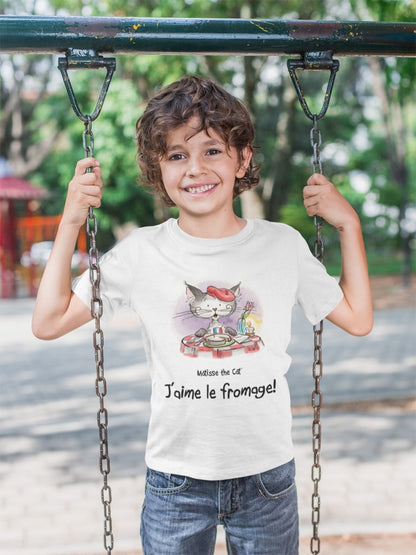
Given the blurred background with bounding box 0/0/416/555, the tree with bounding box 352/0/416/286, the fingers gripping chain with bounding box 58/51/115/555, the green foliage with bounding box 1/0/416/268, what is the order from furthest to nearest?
the green foliage with bounding box 1/0/416/268 < the tree with bounding box 352/0/416/286 < the blurred background with bounding box 0/0/416/555 < the fingers gripping chain with bounding box 58/51/115/555

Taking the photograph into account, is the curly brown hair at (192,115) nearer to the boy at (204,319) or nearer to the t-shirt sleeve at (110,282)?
the boy at (204,319)

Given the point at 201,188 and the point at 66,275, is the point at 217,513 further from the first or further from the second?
the point at 201,188

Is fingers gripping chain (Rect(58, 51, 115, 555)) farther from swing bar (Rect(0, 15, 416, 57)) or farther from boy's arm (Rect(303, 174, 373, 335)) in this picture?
boy's arm (Rect(303, 174, 373, 335))

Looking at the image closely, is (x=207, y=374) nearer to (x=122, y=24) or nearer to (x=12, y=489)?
(x=122, y=24)

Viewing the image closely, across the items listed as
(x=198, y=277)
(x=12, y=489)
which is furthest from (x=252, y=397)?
(x=12, y=489)

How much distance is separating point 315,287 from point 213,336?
327mm

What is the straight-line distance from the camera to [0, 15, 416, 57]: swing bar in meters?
A: 1.94

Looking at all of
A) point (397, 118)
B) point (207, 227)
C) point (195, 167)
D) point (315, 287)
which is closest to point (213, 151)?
point (195, 167)

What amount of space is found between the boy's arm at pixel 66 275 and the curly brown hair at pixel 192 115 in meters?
0.17

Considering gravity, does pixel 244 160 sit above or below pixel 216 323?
above

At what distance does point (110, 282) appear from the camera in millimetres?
1870

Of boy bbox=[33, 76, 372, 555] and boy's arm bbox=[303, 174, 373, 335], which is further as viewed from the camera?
boy's arm bbox=[303, 174, 373, 335]

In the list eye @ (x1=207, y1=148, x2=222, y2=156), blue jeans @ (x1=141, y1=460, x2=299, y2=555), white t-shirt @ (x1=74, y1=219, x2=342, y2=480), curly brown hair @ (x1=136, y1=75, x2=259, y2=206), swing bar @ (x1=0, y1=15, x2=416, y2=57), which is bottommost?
blue jeans @ (x1=141, y1=460, x2=299, y2=555)

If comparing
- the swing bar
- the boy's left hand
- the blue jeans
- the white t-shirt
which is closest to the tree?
the swing bar
